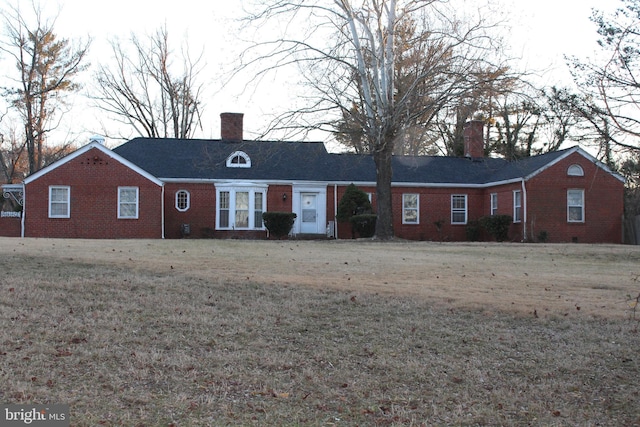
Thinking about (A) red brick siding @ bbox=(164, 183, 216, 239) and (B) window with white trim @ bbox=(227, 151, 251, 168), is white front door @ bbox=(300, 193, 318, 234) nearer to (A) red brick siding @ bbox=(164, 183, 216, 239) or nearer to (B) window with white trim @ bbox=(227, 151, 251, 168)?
(B) window with white trim @ bbox=(227, 151, 251, 168)

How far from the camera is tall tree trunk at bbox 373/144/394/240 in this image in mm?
25447

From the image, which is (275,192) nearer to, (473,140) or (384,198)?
(384,198)

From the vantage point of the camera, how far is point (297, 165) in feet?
104

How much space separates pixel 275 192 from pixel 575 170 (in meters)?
13.5

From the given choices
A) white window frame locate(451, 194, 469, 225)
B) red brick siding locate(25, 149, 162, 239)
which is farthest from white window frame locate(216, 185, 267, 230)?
white window frame locate(451, 194, 469, 225)

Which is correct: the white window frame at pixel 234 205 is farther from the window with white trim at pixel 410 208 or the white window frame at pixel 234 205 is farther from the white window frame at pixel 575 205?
the white window frame at pixel 575 205

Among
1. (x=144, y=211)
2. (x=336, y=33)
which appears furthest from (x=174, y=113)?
(x=336, y=33)

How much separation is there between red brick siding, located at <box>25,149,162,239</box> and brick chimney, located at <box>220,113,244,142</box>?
6.22 metres

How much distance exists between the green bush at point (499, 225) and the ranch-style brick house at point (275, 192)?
1.69 feet

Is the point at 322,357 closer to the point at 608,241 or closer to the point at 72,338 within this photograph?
the point at 72,338

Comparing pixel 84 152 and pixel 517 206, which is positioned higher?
pixel 84 152

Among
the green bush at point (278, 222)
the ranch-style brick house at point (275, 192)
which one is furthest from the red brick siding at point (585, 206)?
the green bush at point (278, 222)

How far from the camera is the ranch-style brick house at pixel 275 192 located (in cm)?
2723

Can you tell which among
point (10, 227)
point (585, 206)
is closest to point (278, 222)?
point (10, 227)
